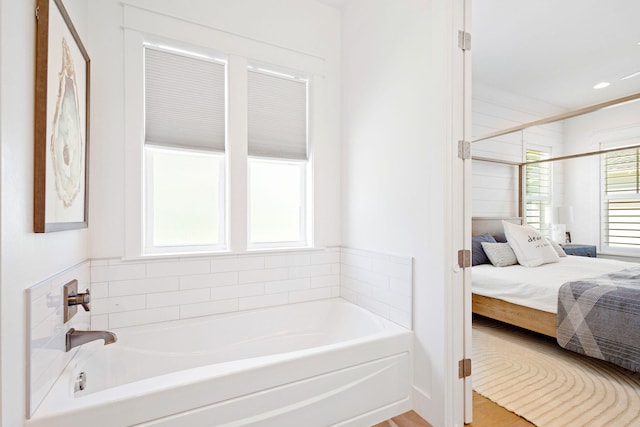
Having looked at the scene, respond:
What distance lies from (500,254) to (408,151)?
2.39 metres

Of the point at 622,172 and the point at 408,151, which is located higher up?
the point at 622,172

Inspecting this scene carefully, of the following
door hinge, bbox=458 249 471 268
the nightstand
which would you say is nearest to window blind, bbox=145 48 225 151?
door hinge, bbox=458 249 471 268

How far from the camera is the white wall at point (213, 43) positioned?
200cm

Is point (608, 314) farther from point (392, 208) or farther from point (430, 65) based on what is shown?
point (430, 65)

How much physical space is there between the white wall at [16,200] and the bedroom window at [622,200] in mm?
6865

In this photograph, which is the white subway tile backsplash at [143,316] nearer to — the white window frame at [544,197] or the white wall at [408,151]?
the white wall at [408,151]

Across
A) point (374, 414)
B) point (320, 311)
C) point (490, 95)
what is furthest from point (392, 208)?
point (490, 95)

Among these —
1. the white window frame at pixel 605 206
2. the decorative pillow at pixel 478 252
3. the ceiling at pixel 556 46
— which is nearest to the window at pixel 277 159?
the ceiling at pixel 556 46

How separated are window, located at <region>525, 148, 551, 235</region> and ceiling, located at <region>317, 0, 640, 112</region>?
0.97 meters

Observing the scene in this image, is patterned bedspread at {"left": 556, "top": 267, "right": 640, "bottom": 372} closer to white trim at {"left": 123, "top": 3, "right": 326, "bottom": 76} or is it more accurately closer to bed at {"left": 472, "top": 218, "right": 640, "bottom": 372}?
bed at {"left": 472, "top": 218, "right": 640, "bottom": 372}

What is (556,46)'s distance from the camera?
3.57m

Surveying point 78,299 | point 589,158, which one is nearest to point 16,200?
point 78,299

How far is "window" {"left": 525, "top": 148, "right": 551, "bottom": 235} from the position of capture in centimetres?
514

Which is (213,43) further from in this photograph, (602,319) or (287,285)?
(602,319)
